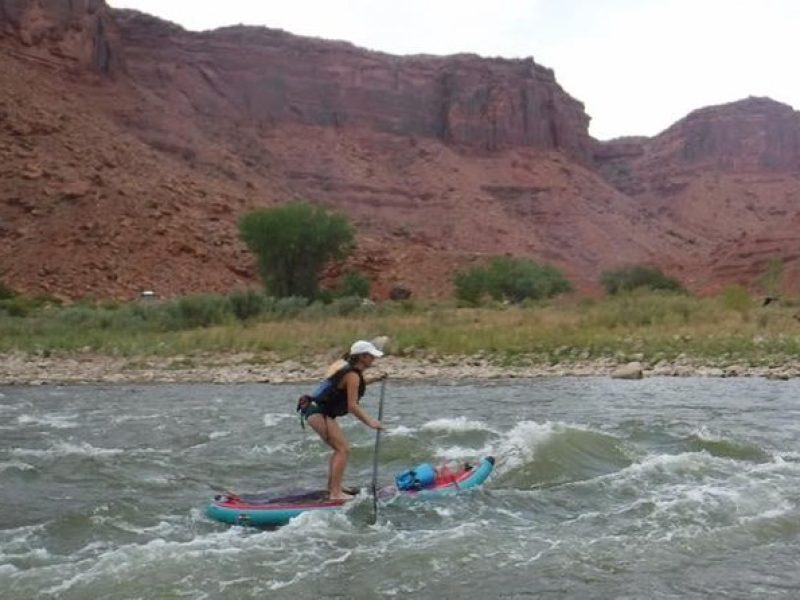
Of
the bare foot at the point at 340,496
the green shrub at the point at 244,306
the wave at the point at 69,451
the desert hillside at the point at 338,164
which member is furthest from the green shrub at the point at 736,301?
the bare foot at the point at 340,496

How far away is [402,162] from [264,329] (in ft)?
211

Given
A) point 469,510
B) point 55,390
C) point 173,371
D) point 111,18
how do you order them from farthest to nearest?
Answer: point 111,18 < point 173,371 < point 55,390 < point 469,510

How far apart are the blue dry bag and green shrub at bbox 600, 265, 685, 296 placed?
4524cm

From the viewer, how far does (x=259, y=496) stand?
9320 millimetres

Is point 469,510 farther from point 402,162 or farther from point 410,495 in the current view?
point 402,162

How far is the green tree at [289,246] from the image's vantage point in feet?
157

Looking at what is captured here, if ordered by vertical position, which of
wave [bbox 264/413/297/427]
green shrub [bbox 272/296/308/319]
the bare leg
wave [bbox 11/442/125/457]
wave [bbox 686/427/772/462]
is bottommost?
wave [bbox 11/442/125/457]

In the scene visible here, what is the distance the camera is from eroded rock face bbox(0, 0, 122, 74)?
6681cm

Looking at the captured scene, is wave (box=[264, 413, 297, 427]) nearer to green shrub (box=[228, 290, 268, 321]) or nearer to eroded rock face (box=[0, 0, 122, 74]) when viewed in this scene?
green shrub (box=[228, 290, 268, 321])

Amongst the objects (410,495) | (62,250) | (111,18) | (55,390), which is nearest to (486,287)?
(62,250)

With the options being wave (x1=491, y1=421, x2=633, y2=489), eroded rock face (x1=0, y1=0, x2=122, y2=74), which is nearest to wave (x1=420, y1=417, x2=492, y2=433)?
wave (x1=491, y1=421, x2=633, y2=489)

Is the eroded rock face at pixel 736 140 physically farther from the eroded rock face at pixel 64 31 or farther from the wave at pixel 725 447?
the wave at pixel 725 447

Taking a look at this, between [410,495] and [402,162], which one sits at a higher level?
[402,162]

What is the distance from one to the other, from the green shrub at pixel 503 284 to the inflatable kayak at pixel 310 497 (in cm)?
3862
